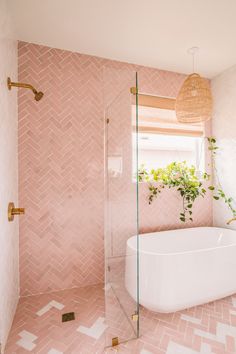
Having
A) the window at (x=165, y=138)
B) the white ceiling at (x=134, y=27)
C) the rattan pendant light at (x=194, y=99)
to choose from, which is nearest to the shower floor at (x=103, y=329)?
the window at (x=165, y=138)

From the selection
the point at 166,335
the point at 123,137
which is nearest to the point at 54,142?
the point at 123,137

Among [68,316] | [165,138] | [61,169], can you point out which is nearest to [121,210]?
[61,169]

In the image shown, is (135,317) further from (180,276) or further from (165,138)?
(165,138)

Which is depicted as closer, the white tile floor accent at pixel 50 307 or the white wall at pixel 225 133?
the white tile floor accent at pixel 50 307

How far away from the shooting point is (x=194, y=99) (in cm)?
215

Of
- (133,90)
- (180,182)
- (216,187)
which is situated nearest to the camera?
(133,90)

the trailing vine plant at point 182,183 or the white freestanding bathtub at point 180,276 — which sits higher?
the trailing vine plant at point 182,183

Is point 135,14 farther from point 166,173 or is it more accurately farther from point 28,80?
point 166,173

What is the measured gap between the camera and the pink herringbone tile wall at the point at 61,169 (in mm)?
2314

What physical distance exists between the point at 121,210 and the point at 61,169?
945 mm

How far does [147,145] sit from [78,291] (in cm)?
209

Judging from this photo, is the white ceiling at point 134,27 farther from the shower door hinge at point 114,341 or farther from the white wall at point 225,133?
the shower door hinge at point 114,341

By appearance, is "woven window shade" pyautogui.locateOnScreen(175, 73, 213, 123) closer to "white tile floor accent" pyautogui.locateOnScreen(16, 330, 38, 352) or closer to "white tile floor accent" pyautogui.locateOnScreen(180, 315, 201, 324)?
"white tile floor accent" pyautogui.locateOnScreen(180, 315, 201, 324)

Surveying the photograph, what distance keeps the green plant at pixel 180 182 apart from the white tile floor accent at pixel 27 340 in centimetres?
184
